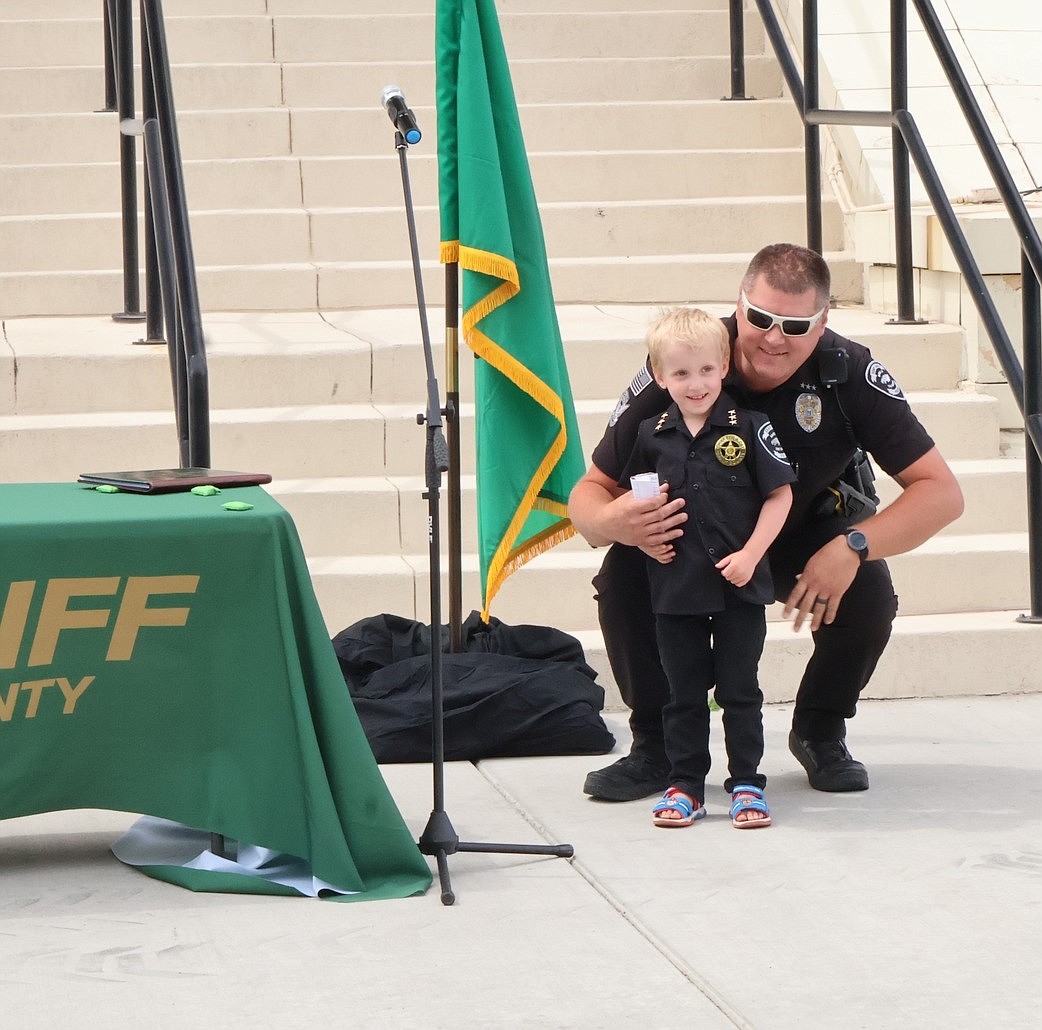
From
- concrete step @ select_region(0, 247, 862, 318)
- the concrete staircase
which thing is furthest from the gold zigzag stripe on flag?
concrete step @ select_region(0, 247, 862, 318)

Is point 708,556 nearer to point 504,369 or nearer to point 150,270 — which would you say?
point 504,369

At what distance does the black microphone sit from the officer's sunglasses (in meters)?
0.81

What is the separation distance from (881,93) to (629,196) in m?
1.05

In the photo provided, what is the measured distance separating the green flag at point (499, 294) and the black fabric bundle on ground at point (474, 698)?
0.66 feet

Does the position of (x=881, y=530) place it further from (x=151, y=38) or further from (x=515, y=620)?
(x=151, y=38)

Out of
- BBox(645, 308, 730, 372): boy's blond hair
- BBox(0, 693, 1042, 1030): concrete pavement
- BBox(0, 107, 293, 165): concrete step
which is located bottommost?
BBox(0, 693, 1042, 1030): concrete pavement

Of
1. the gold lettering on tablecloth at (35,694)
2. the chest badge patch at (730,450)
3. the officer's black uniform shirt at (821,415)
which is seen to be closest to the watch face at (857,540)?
the officer's black uniform shirt at (821,415)

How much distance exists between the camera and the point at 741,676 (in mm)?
3828

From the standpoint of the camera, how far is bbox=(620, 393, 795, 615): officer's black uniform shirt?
12.4 ft

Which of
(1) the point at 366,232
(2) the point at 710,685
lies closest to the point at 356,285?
(1) the point at 366,232

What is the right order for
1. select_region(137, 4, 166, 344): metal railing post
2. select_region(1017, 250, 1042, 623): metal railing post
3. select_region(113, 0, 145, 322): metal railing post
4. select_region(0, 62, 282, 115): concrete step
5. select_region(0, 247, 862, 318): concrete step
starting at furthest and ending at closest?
1. select_region(0, 62, 282, 115): concrete step
2. select_region(0, 247, 862, 318): concrete step
3. select_region(113, 0, 145, 322): metal railing post
4. select_region(137, 4, 166, 344): metal railing post
5. select_region(1017, 250, 1042, 623): metal railing post

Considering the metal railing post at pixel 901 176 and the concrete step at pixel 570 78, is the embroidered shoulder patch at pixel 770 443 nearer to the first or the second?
the metal railing post at pixel 901 176

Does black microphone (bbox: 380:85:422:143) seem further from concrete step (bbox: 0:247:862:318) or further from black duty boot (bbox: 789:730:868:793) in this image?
concrete step (bbox: 0:247:862:318)

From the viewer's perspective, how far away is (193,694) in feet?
11.1
